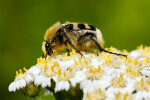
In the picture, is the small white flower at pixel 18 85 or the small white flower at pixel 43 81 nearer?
the small white flower at pixel 43 81

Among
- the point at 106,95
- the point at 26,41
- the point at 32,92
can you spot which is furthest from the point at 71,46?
the point at 26,41

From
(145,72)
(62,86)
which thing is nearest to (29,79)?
(62,86)

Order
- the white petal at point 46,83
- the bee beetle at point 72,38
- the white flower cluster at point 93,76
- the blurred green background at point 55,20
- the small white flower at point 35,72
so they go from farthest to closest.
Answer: the blurred green background at point 55,20, the bee beetle at point 72,38, the small white flower at point 35,72, the white petal at point 46,83, the white flower cluster at point 93,76

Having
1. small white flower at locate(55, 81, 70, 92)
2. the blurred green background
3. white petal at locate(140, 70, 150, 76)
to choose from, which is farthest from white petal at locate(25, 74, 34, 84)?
the blurred green background

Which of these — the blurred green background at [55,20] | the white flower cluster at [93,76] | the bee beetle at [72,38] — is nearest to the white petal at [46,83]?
the white flower cluster at [93,76]

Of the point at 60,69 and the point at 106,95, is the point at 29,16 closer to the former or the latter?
the point at 60,69

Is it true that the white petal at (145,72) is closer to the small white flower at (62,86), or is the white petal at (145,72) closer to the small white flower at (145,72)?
the small white flower at (145,72)

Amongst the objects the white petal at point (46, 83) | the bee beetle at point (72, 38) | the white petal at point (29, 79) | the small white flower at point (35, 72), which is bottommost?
the white petal at point (46, 83)
